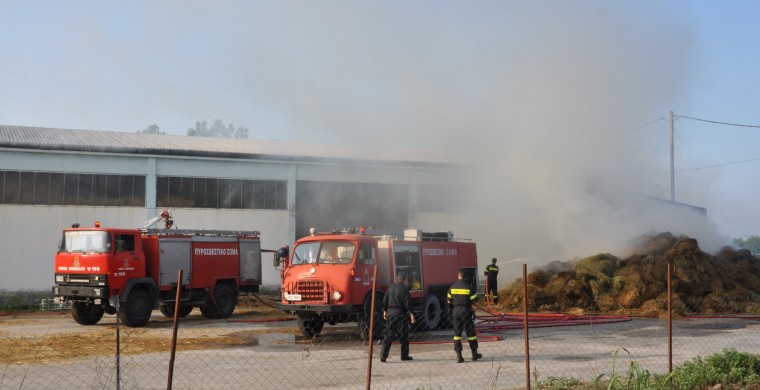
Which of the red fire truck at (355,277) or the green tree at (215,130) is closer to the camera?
the red fire truck at (355,277)

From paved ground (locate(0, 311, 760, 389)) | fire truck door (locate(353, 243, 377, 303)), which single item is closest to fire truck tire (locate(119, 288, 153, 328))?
paved ground (locate(0, 311, 760, 389))

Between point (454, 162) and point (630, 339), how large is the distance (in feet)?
53.8

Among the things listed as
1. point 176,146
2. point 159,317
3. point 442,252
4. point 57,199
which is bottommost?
point 159,317

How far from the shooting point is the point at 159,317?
22.5 meters

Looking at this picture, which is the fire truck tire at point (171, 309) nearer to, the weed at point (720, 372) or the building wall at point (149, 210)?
the building wall at point (149, 210)

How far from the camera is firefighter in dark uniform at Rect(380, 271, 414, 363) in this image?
12.7 metres

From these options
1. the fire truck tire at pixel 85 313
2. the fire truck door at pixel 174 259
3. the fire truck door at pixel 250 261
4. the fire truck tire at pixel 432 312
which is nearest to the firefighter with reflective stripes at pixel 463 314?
the fire truck tire at pixel 432 312

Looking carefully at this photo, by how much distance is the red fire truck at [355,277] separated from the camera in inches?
615

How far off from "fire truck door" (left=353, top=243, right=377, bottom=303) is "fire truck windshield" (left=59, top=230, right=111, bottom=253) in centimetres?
681

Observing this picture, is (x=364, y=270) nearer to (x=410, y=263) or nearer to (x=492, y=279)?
(x=410, y=263)

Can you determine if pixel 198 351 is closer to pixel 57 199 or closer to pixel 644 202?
pixel 57 199

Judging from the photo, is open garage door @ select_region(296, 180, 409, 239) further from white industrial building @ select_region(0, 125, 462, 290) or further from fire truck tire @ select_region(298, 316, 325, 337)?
fire truck tire @ select_region(298, 316, 325, 337)

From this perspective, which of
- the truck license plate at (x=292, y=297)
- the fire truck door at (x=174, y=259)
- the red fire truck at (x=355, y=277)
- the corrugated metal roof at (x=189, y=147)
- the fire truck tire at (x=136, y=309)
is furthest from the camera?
the corrugated metal roof at (x=189, y=147)

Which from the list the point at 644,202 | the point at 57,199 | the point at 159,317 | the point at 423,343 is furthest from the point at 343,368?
the point at 644,202
